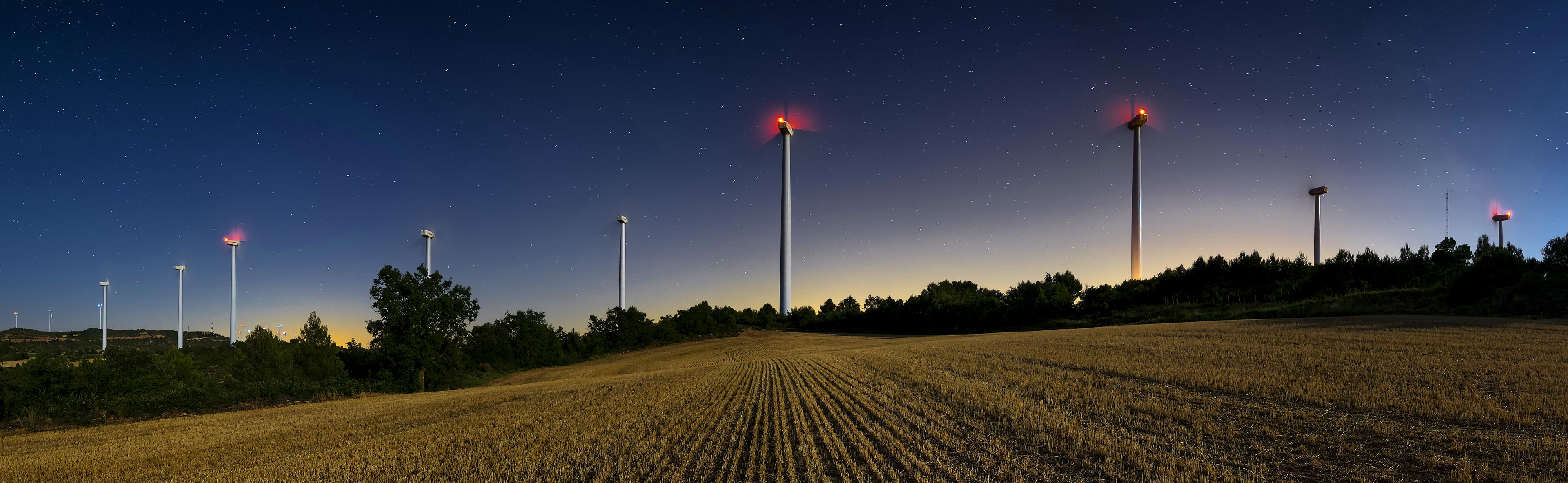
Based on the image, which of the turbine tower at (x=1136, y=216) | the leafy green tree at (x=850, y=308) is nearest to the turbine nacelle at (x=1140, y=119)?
the turbine tower at (x=1136, y=216)

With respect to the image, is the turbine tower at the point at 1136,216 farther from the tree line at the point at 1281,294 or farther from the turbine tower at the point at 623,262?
the turbine tower at the point at 623,262

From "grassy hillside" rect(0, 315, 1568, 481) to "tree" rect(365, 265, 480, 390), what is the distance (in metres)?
17.8

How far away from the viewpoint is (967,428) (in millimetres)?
16469

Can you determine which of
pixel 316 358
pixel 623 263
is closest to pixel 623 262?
pixel 623 263

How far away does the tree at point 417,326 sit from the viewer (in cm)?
4934

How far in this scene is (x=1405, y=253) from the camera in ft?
277

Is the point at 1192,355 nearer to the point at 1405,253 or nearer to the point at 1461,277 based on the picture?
the point at 1461,277

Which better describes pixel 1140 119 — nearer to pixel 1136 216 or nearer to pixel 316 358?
pixel 1136 216

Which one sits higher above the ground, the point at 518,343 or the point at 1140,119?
the point at 1140,119

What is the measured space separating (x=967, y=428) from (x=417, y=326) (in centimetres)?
4845

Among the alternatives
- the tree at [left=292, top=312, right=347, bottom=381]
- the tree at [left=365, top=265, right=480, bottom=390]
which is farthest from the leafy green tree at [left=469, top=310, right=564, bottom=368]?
the tree at [left=365, top=265, right=480, bottom=390]

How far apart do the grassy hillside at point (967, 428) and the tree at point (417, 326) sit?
17846mm

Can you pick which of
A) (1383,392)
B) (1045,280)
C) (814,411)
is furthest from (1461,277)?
(814,411)

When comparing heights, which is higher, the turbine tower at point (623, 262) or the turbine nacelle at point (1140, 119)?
the turbine nacelle at point (1140, 119)
